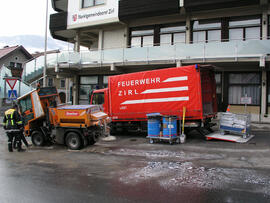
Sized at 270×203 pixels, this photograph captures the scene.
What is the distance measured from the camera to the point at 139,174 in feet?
21.0

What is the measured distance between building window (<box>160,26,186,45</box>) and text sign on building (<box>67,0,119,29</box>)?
400cm

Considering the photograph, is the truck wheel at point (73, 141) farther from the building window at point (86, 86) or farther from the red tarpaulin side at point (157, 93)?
the building window at point (86, 86)

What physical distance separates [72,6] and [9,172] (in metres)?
18.9

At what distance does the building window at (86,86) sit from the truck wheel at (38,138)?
1203cm

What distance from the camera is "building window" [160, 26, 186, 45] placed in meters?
19.2

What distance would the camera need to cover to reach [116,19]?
2002 cm

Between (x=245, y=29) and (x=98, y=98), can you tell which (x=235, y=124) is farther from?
(x=245, y=29)

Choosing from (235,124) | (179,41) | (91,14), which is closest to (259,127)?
(235,124)

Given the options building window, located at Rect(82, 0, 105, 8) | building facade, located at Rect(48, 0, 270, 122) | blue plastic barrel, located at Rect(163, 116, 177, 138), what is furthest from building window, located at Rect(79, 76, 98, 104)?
blue plastic barrel, located at Rect(163, 116, 177, 138)

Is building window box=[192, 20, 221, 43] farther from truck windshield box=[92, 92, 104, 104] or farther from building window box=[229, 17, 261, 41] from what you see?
truck windshield box=[92, 92, 104, 104]

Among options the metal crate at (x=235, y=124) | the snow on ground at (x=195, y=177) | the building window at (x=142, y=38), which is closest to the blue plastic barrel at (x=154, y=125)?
the metal crate at (x=235, y=124)

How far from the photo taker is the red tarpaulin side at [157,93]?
36.1 ft

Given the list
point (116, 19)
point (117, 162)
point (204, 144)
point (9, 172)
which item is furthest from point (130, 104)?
point (116, 19)

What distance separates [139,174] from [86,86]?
17.4 metres
